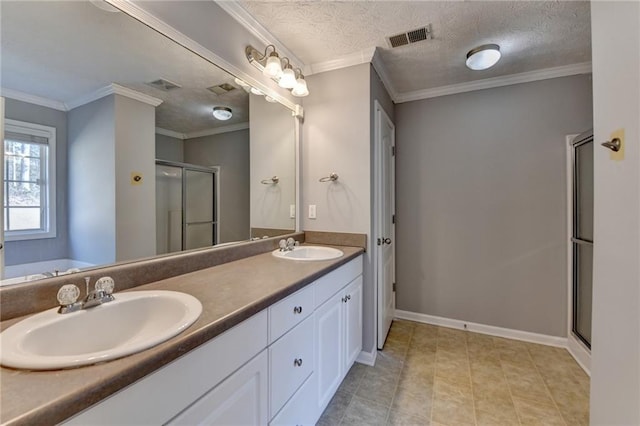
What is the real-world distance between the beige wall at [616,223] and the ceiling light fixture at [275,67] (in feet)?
4.98

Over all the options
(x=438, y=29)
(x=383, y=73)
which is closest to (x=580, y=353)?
(x=438, y=29)

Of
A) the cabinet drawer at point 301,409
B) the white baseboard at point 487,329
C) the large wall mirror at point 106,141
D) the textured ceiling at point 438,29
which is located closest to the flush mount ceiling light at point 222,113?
the large wall mirror at point 106,141

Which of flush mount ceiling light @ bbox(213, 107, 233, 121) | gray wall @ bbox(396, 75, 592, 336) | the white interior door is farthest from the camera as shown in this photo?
gray wall @ bbox(396, 75, 592, 336)

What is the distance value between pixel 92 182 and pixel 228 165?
0.79m

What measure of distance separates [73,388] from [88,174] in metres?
0.85

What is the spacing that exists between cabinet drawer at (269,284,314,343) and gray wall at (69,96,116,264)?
2.31ft

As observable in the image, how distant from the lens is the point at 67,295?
2.70 ft

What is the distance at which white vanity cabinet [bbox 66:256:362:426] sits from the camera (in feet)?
2.06

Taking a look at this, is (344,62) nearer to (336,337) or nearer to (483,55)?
(483,55)

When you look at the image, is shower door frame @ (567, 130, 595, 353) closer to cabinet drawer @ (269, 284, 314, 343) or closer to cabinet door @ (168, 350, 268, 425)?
cabinet drawer @ (269, 284, 314, 343)

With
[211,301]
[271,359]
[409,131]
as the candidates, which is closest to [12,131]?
[211,301]

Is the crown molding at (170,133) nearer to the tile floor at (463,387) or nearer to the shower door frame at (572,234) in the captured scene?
the tile floor at (463,387)

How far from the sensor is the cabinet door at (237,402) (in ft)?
2.42

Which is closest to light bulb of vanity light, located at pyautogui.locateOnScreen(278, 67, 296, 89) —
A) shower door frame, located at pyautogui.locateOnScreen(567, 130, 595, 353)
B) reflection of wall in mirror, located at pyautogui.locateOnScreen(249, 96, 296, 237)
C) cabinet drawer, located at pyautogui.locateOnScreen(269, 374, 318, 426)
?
reflection of wall in mirror, located at pyautogui.locateOnScreen(249, 96, 296, 237)
